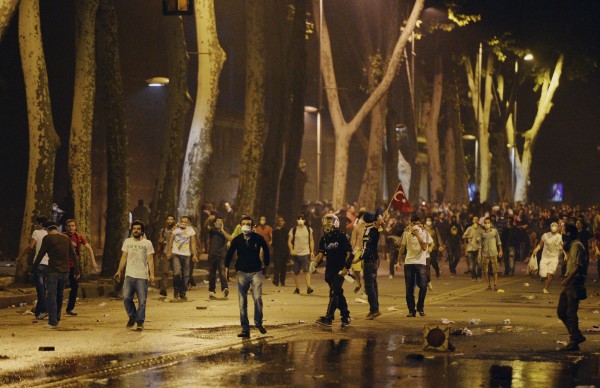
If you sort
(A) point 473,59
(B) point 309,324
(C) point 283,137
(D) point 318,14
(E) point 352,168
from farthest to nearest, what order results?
(E) point 352,168 < (A) point 473,59 < (D) point 318,14 < (C) point 283,137 < (B) point 309,324

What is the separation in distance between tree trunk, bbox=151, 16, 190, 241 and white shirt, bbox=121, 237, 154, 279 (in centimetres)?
1048

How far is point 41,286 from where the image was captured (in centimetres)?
1841

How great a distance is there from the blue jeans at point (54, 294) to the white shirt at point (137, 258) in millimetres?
1111

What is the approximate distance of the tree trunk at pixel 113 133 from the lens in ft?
83.8

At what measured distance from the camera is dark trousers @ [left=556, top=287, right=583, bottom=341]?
47.8ft

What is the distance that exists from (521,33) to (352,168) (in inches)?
560

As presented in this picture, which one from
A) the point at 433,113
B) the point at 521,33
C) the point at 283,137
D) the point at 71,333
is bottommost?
the point at 71,333

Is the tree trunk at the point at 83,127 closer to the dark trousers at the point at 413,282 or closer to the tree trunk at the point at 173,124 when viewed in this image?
the tree trunk at the point at 173,124

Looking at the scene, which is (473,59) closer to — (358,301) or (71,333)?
(358,301)

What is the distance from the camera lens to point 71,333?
53.4 feet

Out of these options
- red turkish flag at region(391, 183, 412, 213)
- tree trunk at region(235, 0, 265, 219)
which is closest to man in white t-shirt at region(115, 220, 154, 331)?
red turkish flag at region(391, 183, 412, 213)

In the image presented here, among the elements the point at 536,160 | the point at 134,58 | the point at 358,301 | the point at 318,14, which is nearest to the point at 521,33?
the point at 318,14

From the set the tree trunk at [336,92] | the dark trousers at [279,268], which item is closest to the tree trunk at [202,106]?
the dark trousers at [279,268]

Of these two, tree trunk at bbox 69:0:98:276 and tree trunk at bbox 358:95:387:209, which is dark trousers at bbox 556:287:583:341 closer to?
tree trunk at bbox 69:0:98:276
